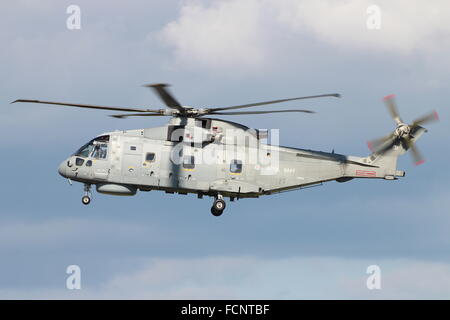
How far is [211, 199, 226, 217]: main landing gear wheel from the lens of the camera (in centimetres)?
4653

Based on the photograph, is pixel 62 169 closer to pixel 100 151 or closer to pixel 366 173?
pixel 100 151

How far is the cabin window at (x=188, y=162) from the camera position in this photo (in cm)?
4638

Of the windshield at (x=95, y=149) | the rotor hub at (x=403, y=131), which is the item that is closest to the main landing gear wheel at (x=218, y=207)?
the windshield at (x=95, y=149)

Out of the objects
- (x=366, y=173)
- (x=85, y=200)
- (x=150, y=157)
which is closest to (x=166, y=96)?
(x=150, y=157)

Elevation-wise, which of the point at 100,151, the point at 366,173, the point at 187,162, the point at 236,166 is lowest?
the point at 366,173

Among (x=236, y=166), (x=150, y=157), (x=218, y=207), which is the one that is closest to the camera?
(x=150, y=157)

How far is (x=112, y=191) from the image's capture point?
46.3 metres

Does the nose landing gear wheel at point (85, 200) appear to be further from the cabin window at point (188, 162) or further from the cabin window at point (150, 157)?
the cabin window at point (188, 162)

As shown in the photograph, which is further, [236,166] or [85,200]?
[236,166]

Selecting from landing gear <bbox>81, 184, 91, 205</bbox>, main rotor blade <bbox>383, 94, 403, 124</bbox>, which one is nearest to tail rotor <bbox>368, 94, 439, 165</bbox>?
main rotor blade <bbox>383, 94, 403, 124</bbox>

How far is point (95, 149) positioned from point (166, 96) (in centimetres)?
683

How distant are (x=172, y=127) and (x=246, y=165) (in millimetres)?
4502

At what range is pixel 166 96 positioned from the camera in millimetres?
42031
